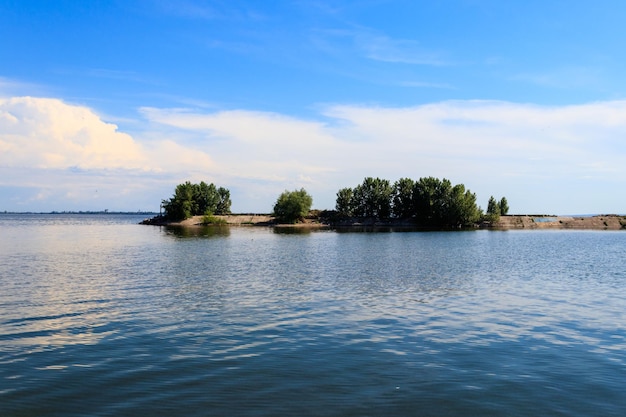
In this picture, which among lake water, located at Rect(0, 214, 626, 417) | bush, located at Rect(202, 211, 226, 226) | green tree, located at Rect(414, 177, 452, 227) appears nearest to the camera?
lake water, located at Rect(0, 214, 626, 417)

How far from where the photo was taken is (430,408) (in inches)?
562

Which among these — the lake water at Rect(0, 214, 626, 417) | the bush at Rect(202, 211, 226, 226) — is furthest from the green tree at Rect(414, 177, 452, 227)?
the lake water at Rect(0, 214, 626, 417)

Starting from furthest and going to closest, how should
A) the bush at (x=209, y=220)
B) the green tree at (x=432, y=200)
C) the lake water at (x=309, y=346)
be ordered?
the bush at (x=209, y=220), the green tree at (x=432, y=200), the lake water at (x=309, y=346)

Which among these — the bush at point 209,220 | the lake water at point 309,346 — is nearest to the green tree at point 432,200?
the bush at point 209,220

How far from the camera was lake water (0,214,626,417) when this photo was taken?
48.3ft

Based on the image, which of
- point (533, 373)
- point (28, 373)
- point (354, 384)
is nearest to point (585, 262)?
point (533, 373)

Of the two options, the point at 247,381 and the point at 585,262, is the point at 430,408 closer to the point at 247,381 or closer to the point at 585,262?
the point at 247,381

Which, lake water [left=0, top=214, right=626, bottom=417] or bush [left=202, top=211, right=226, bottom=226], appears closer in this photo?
lake water [left=0, top=214, right=626, bottom=417]

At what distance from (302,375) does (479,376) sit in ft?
20.5

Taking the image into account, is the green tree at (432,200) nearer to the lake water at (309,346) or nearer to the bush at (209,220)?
the bush at (209,220)

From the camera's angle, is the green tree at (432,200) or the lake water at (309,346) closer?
the lake water at (309,346)

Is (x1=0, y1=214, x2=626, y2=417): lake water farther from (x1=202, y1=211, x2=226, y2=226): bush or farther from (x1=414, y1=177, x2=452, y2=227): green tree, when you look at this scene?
(x1=202, y1=211, x2=226, y2=226): bush

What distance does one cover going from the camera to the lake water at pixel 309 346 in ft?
48.3

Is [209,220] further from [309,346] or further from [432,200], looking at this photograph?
[309,346]
